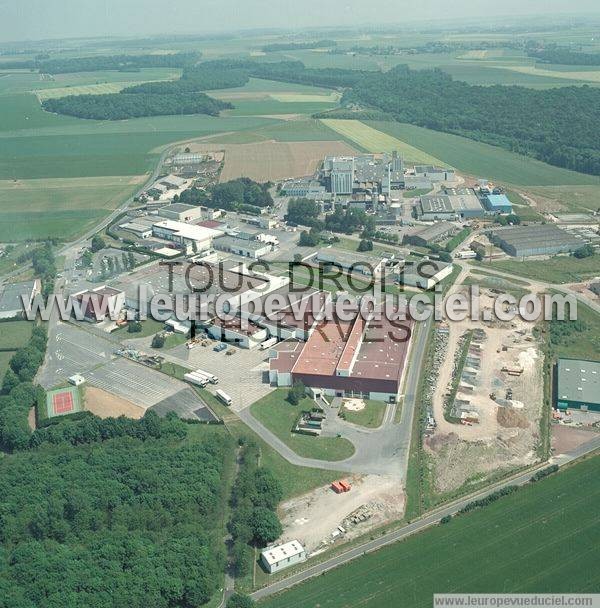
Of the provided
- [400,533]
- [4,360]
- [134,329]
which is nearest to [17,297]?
[4,360]

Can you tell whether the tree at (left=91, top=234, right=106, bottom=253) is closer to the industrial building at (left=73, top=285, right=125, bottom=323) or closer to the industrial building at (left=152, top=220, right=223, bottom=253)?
the industrial building at (left=152, top=220, right=223, bottom=253)

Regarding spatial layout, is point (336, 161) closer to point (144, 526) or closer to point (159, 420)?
point (159, 420)

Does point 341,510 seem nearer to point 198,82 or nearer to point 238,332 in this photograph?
point 238,332

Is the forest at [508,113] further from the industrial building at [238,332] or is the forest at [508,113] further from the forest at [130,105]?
the industrial building at [238,332]

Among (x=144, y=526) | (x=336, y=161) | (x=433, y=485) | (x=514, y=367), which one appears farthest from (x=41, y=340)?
(x=336, y=161)

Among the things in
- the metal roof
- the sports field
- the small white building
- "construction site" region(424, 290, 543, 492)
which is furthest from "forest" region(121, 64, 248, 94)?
the small white building
